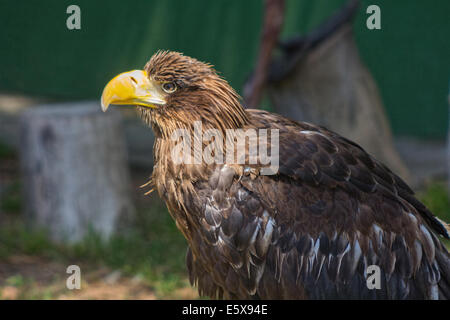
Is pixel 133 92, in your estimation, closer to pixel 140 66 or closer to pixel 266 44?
pixel 266 44

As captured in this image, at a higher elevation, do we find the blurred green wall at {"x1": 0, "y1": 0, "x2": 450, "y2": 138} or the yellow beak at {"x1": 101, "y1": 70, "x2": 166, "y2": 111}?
the blurred green wall at {"x1": 0, "y1": 0, "x2": 450, "y2": 138}

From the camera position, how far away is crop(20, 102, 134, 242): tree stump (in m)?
5.44

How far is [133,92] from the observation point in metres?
3.09

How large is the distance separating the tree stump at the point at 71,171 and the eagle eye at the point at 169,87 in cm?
254

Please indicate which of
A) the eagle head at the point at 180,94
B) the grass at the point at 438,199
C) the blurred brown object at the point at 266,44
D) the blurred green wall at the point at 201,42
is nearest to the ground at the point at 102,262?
the blurred brown object at the point at 266,44

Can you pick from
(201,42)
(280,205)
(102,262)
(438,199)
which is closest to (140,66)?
(201,42)

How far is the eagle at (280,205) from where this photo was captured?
119 inches

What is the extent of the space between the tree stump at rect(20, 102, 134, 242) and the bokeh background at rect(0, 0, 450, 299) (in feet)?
0.46

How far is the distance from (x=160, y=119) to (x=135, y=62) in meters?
5.89

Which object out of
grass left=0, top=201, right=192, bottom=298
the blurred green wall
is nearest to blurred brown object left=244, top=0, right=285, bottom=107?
grass left=0, top=201, right=192, bottom=298

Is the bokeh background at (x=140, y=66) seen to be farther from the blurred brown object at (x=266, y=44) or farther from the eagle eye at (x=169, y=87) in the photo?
the eagle eye at (x=169, y=87)

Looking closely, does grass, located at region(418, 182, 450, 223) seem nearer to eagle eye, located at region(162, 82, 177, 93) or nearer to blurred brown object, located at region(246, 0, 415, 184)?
blurred brown object, located at region(246, 0, 415, 184)

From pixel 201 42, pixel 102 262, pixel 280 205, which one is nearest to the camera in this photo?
pixel 280 205

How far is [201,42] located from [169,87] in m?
5.54
